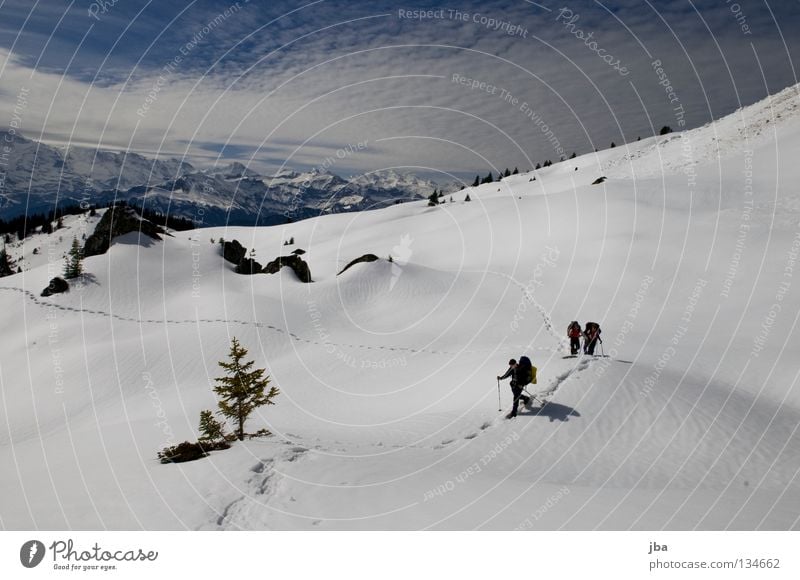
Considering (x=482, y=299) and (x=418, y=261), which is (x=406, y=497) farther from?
(x=418, y=261)

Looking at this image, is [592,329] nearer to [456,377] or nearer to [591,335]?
[591,335]

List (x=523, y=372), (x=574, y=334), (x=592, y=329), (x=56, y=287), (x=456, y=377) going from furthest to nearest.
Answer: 1. (x=56, y=287)
2. (x=456, y=377)
3. (x=574, y=334)
4. (x=592, y=329)
5. (x=523, y=372)

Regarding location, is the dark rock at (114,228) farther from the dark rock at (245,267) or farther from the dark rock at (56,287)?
the dark rock at (245,267)

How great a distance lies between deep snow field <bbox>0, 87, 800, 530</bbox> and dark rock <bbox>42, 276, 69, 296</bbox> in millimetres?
1363

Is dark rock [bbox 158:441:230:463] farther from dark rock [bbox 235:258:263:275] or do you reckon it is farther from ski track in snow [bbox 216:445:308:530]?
dark rock [bbox 235:258:263:275]

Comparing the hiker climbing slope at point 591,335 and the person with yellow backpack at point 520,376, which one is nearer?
the person with yellow backpack at point 520,376

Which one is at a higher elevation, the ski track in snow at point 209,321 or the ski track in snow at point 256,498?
the ski track in snow at point 209,321

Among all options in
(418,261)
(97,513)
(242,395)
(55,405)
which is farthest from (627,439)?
(418,261)

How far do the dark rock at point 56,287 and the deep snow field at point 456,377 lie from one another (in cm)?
136

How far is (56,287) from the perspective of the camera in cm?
3562

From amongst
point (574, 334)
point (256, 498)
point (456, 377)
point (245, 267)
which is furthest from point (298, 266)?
point (256, 498)

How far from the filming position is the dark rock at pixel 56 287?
1399 inches

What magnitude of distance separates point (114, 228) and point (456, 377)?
41.5 m

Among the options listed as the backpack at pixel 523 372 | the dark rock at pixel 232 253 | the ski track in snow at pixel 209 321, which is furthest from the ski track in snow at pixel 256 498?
the dark rock at pixel 232 253
